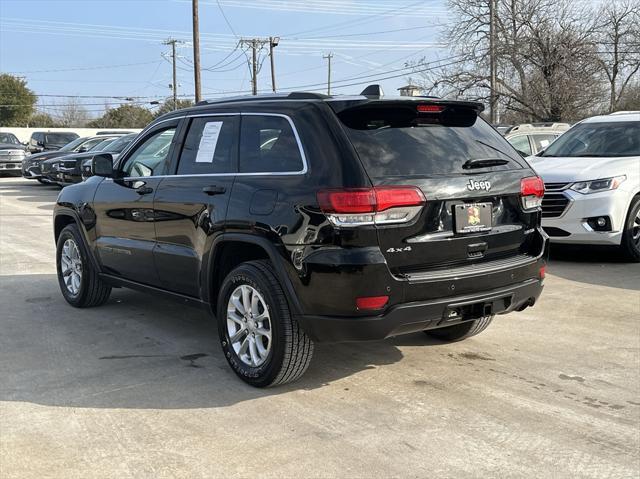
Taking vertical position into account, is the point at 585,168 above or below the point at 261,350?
above

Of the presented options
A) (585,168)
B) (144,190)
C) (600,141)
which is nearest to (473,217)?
(144,190)

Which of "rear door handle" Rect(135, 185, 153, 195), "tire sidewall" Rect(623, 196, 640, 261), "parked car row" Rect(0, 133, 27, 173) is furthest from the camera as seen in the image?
"parked car row" Rect(0, 133, 27, 173)

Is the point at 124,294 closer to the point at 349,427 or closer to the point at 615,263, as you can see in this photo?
the point at 349,427

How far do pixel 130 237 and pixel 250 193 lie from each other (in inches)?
70.5

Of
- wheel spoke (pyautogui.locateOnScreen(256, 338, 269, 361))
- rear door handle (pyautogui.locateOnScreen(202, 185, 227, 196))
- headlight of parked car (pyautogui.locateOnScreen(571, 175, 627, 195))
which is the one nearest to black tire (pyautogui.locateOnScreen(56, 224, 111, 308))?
rear door handle (pyautogui.locateOnScreen(202, 185, 227, 196))

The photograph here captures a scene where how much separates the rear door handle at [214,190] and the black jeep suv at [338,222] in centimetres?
1

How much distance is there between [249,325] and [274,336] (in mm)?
331

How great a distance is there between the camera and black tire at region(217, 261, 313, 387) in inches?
157

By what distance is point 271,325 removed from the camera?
4047mm

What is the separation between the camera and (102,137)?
20719 mm

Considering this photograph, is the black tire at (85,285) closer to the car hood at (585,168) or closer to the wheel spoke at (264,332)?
the wheel spoke at (264,332)

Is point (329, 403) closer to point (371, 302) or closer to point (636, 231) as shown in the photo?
point (371, 302)

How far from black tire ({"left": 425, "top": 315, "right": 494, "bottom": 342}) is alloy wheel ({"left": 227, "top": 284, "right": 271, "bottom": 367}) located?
5.37 ft

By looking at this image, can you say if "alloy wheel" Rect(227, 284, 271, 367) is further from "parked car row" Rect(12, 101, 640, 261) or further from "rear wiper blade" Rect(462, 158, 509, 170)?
"parked car row" Rect(12, 101, 640, 261)
